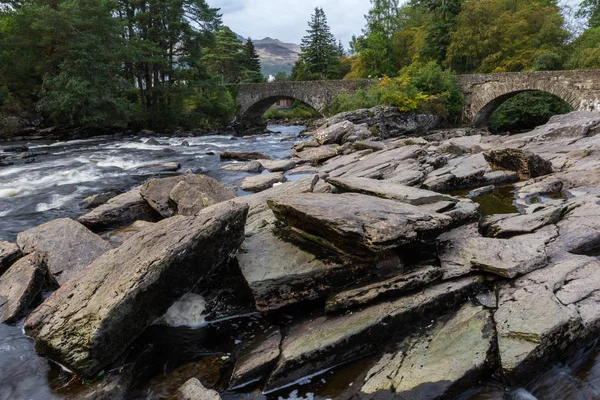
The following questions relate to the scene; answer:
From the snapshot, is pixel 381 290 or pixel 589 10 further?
pixel 589 10

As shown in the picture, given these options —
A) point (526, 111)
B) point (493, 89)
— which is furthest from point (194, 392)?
point (526, 111)

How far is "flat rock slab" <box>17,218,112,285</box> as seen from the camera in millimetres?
5055

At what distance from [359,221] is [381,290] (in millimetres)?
751

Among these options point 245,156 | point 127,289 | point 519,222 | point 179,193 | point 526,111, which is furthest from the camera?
point 526,111

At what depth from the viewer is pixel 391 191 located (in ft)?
19.0

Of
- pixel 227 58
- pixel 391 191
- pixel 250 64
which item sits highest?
pixel 227 58

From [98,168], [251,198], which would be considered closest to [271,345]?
[251,198]

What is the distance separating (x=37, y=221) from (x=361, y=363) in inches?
Answer: 300

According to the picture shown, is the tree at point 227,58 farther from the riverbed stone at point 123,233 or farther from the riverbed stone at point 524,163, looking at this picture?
the riverbed stone at point 123,233

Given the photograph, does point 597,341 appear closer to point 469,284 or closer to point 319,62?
point 469,284

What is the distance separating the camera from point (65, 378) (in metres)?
3.48

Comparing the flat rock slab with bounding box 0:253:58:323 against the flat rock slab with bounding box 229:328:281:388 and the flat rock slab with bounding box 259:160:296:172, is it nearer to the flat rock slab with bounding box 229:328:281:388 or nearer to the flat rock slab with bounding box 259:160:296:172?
the flat rock slab with bounding box 229:328:281:388

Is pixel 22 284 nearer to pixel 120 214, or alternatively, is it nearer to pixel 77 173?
pixel 120 214

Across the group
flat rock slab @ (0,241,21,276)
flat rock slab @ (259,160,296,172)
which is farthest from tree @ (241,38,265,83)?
flat rock slab @ (0,241,21,276)
